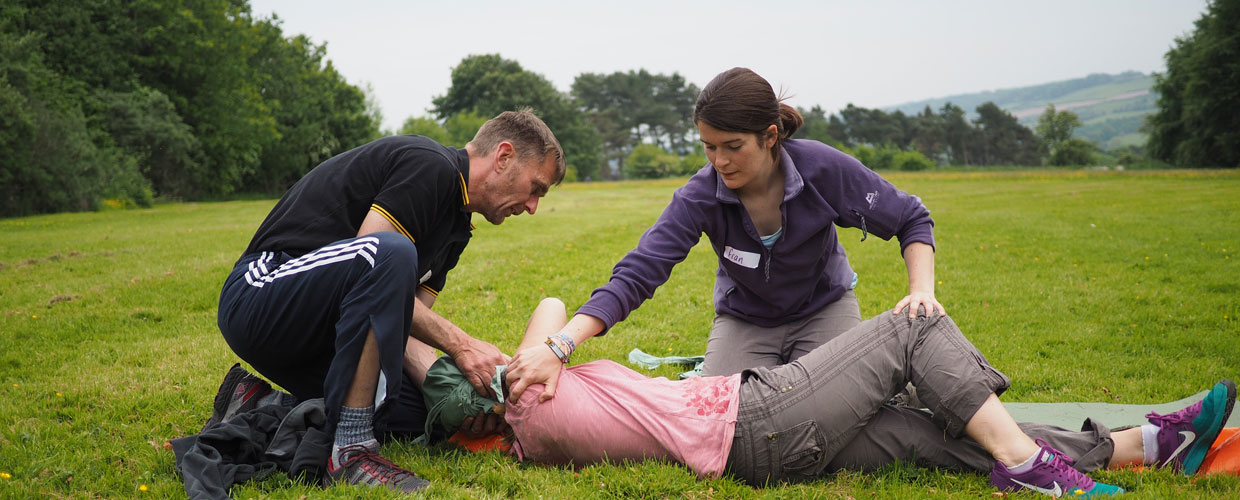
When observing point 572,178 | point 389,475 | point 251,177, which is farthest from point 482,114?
point 389,475

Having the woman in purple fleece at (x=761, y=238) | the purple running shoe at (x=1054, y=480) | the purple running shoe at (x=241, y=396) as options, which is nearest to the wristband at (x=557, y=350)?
the woman in purple fleece at (x=761, y=238)

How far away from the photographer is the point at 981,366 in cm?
302

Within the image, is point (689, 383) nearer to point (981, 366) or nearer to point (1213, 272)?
point (981, 366)

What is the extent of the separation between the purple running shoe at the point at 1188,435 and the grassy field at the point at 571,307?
0.42 ft

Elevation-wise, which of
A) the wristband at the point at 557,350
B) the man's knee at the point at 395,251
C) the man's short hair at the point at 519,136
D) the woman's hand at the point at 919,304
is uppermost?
the man's short hair at the point at 519,136

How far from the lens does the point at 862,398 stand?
305 cm

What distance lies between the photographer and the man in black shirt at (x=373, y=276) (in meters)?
3.16

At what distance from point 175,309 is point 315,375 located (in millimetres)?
4785

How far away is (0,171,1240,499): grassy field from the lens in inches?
127

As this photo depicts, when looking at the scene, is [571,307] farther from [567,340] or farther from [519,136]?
[567,340]

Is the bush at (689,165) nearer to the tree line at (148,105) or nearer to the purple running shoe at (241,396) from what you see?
the tree line at (148,105)

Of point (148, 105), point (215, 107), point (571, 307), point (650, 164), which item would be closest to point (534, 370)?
point (571, 307)

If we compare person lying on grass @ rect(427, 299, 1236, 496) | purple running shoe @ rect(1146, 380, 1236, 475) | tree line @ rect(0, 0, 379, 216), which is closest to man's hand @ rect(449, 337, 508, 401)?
person lying on grass @ rect(427, 299, 1236, 496)

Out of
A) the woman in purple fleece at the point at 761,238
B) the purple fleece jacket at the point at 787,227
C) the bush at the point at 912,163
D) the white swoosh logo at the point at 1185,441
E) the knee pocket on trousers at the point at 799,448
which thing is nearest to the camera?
the knee pocket on trousers at the point at 799,448
